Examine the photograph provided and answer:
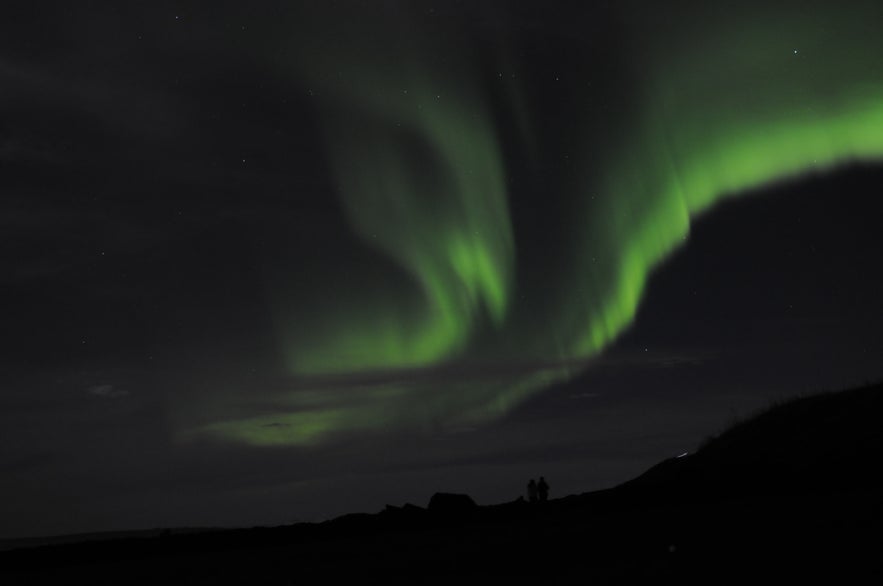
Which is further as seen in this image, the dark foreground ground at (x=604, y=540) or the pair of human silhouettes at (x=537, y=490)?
the pair of human silhouettes at (x=537, y=490)

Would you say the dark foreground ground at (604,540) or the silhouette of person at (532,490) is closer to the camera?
the dark foreground ground at (604,540)

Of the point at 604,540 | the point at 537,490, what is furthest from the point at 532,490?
the point at 604,540

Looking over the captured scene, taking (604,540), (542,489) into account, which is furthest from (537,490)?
(604,540)

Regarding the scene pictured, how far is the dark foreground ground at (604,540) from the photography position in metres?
14.3

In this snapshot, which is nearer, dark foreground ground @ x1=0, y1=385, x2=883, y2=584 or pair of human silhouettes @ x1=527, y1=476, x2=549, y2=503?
dark foreground ground @ x1=0, y1=385, x2=883, y2=584

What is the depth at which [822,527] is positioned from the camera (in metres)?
17.0

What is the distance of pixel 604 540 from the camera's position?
18.6m

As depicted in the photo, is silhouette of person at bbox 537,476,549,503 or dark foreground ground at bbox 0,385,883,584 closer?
dark foreground ground at bbox 0,385,883,584

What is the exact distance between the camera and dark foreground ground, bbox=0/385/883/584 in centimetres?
1428

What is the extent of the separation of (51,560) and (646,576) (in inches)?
908

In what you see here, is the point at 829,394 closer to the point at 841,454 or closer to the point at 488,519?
the point at 841,454

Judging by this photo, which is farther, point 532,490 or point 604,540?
point 532,490

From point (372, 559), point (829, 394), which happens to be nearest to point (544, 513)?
point (372, 559)

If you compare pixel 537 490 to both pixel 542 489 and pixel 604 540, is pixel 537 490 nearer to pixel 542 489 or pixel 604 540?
pixel 542 489
